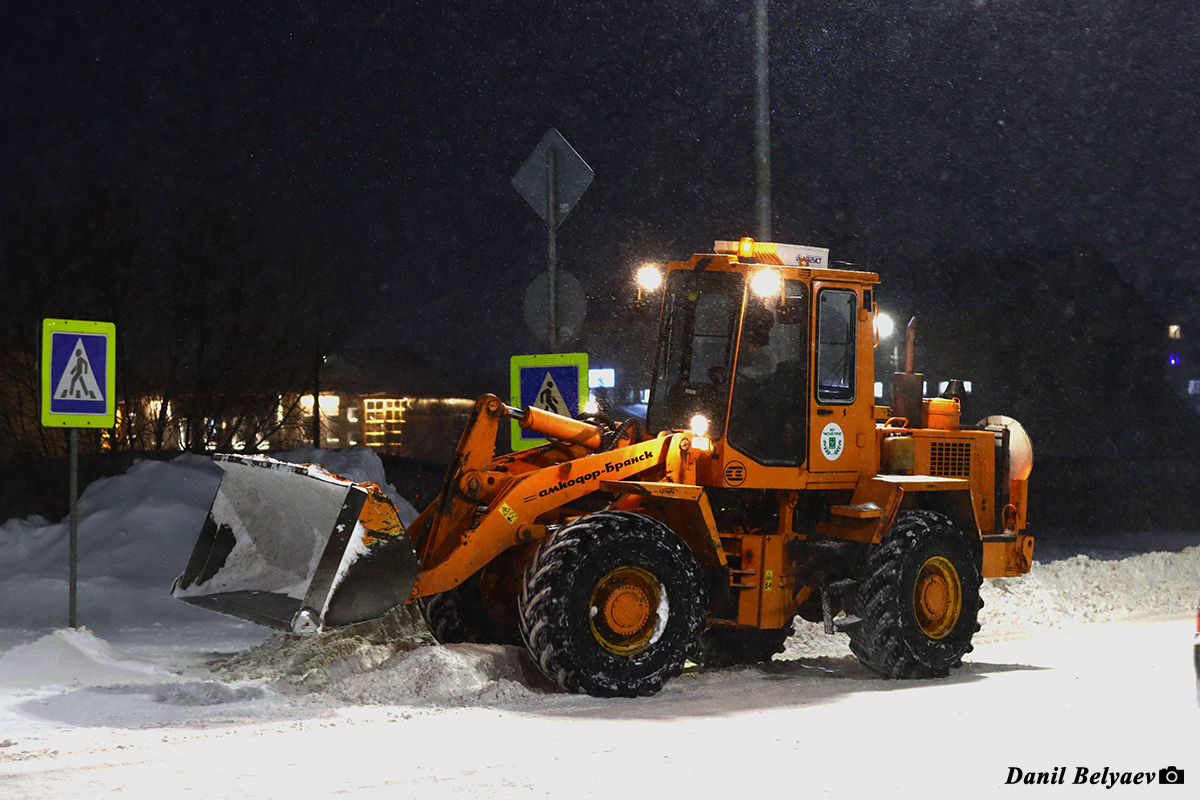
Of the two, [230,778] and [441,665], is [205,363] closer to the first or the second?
[441,665]

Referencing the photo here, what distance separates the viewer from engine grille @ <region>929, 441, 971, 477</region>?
887 cm

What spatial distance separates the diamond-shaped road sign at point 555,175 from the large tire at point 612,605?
3880 mm

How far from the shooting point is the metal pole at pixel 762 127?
10.9 m

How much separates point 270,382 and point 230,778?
19670mm

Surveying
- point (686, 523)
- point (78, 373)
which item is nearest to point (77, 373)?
point (78, 373)

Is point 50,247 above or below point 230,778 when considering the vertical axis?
above

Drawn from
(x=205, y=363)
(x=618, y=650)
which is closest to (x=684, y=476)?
(x=618, y=650)

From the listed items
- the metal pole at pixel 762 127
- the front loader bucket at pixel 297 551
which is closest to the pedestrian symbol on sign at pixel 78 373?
the front loader bucket at pixel 297 551

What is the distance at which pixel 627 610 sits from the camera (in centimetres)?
708

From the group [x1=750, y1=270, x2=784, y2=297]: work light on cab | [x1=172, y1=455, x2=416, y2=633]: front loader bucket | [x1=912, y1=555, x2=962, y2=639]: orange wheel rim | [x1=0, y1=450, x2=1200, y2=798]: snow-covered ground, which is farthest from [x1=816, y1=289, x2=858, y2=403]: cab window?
[x1=172, y1=455, x2=416, y2=633]: front loader bucket

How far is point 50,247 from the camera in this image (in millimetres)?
21562

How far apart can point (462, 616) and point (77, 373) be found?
12.1 ft

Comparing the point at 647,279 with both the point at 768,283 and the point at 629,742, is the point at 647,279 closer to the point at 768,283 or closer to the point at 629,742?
the point at 768,283

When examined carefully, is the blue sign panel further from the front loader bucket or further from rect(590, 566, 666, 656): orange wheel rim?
rect(590, 566, 666, 656): orange wheel rim
